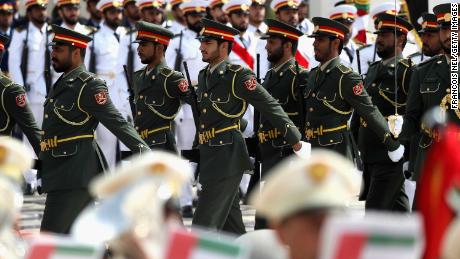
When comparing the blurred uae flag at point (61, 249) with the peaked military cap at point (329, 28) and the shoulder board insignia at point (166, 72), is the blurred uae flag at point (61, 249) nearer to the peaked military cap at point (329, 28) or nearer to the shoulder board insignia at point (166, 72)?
the peaked military cap at point (329, 28)

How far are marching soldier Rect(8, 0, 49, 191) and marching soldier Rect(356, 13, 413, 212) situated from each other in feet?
16.2

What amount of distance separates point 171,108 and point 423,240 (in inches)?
249

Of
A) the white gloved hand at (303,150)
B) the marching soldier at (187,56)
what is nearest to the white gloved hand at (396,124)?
the white gloved hand at (303,150)

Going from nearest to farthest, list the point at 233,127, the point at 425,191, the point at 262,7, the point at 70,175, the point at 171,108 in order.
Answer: the point at 425,191 < the point at 70,175 < the point at 233,127 < the point at 171,108 < the point at 262,7

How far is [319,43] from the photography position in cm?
938

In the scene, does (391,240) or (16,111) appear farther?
(16,111)

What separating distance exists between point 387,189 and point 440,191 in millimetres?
5991

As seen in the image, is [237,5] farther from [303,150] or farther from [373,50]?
[303,150]

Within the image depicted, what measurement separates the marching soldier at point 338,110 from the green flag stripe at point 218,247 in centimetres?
560

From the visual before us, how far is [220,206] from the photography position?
862cm

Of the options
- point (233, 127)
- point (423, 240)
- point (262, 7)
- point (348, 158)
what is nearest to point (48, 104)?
point (233, 127)

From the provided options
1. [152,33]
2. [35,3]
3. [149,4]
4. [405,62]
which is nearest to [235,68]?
[152,33]

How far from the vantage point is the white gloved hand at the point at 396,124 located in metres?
9.11

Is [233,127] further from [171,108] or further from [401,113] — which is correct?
[401,113]
